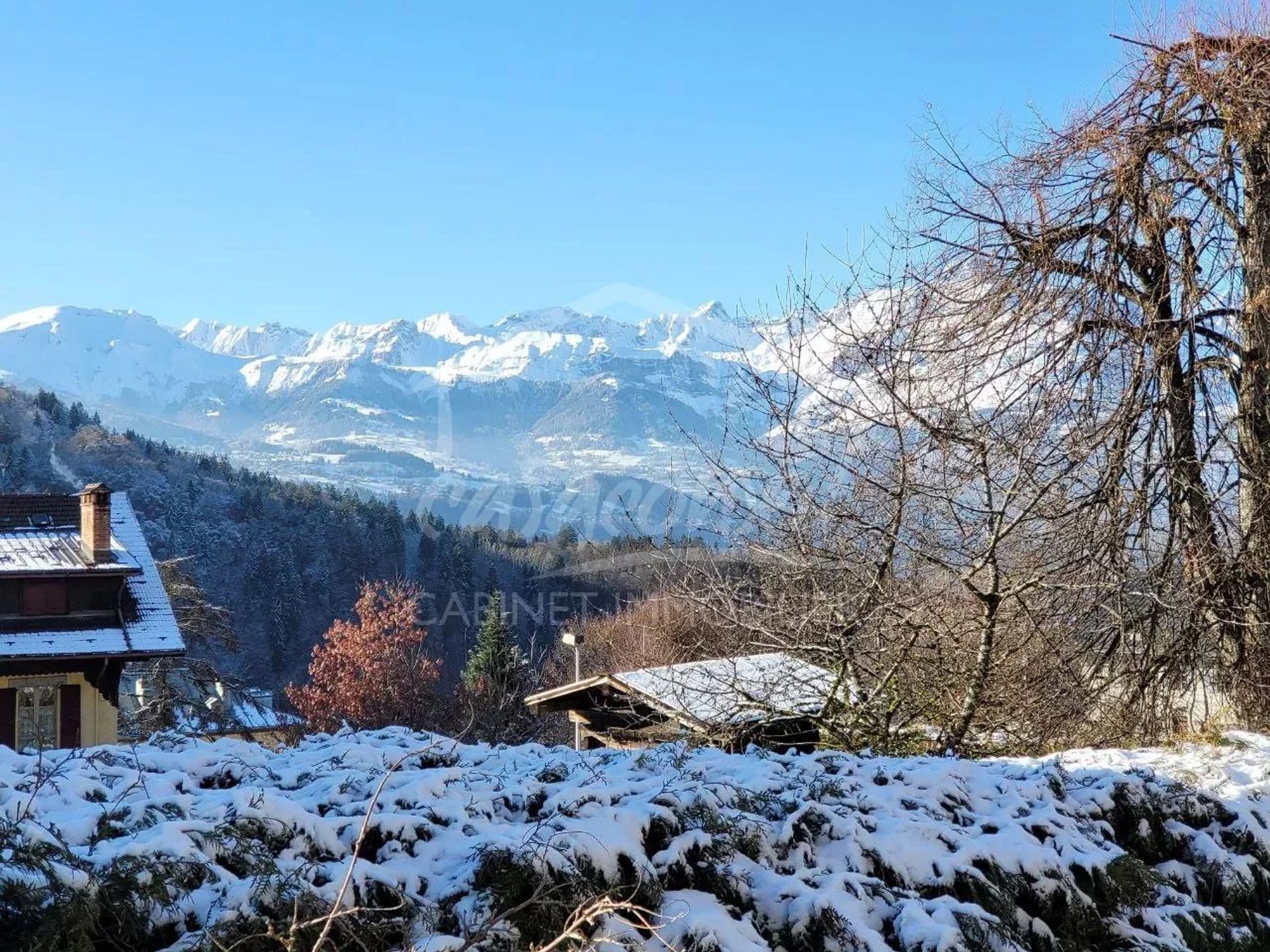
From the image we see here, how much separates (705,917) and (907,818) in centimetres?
108

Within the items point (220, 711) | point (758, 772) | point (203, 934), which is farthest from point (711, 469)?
point (220, 711)

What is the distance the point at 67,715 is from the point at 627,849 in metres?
18.4

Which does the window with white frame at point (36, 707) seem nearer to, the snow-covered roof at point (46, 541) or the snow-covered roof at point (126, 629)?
the snow-covered roof at point (126, 629)

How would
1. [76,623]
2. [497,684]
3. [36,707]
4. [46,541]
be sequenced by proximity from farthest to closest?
1. [497,684]
2. [46,541]
3. [76,623]
4. [36,707]

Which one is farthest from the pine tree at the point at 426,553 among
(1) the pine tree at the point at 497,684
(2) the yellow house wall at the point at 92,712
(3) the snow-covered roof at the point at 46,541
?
(2) the yellow house wall at the point at 92,712

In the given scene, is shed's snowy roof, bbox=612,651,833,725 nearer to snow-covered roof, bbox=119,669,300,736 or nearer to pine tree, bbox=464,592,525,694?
snow-covered roof, bbox=119,669,300,736

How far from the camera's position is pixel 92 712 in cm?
1836

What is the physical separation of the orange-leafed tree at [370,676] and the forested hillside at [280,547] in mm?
24985

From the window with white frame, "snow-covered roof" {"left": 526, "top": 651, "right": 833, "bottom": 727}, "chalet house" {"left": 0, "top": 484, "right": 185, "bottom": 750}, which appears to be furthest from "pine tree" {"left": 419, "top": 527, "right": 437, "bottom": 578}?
"snow-covered roof" {"left": 526, "top": 651, "right": 833, "bottom": 727}

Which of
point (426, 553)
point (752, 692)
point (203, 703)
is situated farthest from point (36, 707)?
point (426, 553)

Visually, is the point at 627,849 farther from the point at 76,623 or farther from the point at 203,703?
the point at 203,703

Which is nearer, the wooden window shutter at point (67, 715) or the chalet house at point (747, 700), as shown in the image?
the chalet house at point (747, 700)

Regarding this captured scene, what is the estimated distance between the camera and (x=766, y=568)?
8109 millimetres

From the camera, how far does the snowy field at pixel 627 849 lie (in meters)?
2.62
